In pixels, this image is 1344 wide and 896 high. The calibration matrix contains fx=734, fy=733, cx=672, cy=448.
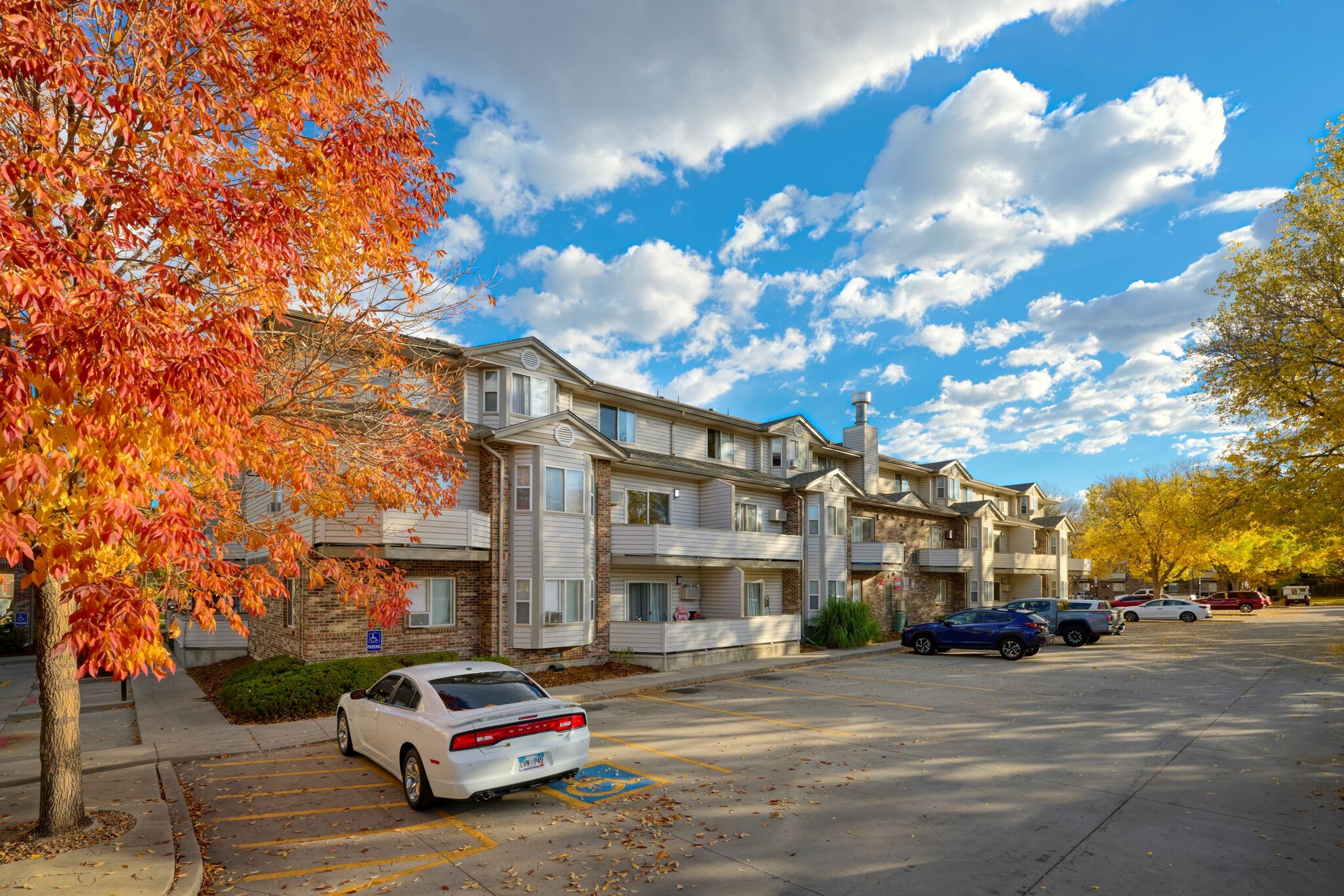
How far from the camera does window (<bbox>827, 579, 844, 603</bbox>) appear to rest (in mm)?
29672

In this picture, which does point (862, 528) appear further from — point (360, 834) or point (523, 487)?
point (360, 834)

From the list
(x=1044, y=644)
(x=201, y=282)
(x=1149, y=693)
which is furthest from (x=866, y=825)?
(x=1044, y=644)

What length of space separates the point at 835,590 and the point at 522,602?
1519 cm

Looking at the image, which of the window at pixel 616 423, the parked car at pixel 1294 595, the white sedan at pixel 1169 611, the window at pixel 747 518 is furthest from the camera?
the parked car at pixel 1294 595

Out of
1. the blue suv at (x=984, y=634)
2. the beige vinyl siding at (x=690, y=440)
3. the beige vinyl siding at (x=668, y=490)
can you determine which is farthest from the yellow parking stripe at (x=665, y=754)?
the blue suv at (x=984, y=634)

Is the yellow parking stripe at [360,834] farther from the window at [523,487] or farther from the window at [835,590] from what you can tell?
the window at [835,590]

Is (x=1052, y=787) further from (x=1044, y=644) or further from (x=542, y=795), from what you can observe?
(x=1044, y=644)

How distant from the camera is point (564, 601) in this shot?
65.8 ft

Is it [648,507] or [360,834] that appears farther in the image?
[648,507]

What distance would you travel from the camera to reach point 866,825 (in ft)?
25.8

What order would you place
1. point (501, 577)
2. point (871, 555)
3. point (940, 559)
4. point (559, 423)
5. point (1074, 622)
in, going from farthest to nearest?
point (940, 559) < point (871, 555) < point (1074, 622) < point (559, 423) < point (501, 577)

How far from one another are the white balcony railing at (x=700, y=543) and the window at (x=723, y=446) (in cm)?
350

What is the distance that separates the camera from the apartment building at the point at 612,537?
18.3 m

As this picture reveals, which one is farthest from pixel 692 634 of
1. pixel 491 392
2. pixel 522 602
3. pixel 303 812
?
pixel 303 812
